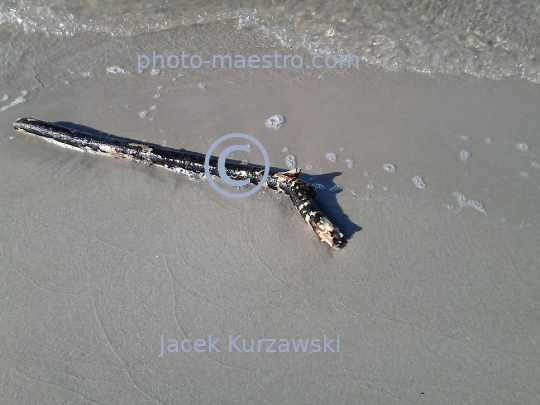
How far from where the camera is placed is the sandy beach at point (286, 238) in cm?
222

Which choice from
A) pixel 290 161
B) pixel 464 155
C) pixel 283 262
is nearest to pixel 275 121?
pixel 290 161

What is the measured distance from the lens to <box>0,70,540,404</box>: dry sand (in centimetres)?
220

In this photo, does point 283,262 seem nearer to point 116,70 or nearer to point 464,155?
point 464,155

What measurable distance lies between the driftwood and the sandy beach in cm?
10

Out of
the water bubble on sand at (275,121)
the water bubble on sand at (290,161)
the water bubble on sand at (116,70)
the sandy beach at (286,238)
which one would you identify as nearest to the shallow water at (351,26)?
the sandy beach at (286,238)

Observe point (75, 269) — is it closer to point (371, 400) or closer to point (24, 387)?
point (24, 387)

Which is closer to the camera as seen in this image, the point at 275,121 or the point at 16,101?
the point at 275,121

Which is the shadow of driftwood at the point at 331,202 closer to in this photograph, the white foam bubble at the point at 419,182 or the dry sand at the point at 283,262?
the dry sand at the point at 283,262

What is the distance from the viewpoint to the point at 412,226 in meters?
2.82

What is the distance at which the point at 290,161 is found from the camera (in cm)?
326

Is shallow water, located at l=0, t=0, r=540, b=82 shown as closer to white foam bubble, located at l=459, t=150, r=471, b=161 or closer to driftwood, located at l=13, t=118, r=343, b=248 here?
white foam bubble, located at l=459, t=150, r=471, b=161

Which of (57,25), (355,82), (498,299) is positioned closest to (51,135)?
(57,25)

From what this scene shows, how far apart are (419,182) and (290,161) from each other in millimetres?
966

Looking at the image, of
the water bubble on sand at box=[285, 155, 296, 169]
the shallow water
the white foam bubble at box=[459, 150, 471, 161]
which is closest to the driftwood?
the water bubble on sand at box=[285, 155, 296, 169]
